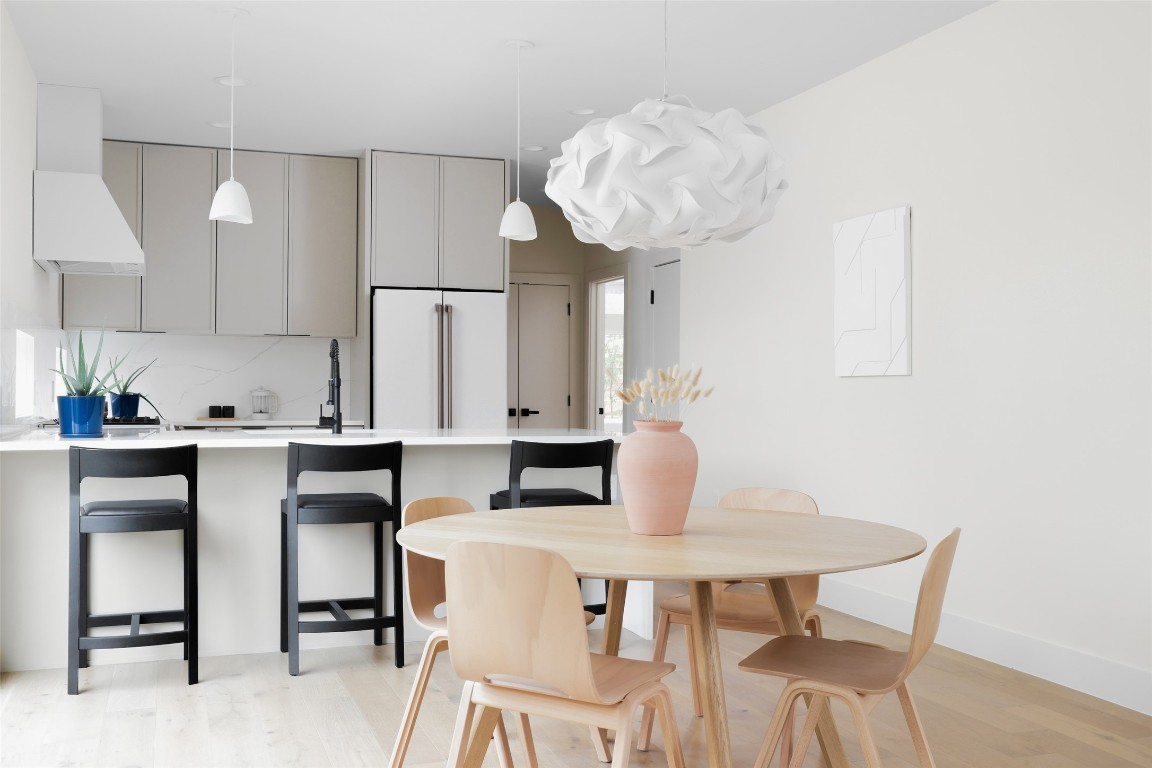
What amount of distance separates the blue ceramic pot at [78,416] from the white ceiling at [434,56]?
1.59 metres

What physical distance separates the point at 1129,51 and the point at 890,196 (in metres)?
1.24

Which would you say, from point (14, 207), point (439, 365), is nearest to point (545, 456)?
point (439, 365)

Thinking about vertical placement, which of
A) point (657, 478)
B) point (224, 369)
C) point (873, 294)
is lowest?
point (657, 478)

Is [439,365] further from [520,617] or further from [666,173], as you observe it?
[520,617]

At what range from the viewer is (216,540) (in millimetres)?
4016

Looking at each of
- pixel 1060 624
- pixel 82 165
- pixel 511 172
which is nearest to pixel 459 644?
pixel 1060 624

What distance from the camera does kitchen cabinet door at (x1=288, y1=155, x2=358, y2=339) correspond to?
21.1 ft

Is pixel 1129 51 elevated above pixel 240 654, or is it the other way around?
pixel 1129 51

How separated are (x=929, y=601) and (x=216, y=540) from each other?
2.93 meters

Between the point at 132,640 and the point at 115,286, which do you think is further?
the point at 115,286

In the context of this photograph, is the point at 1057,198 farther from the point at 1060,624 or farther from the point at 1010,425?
the point at 1060,624

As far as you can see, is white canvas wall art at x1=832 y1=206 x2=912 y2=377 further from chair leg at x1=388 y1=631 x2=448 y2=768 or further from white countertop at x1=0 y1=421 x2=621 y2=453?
chair leg at x1=388 y1=631 x2=448 y2=768

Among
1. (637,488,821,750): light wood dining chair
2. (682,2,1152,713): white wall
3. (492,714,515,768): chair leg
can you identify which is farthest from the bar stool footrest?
(682,2,1152,713): white wall

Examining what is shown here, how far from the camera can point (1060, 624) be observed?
12.0 feet
